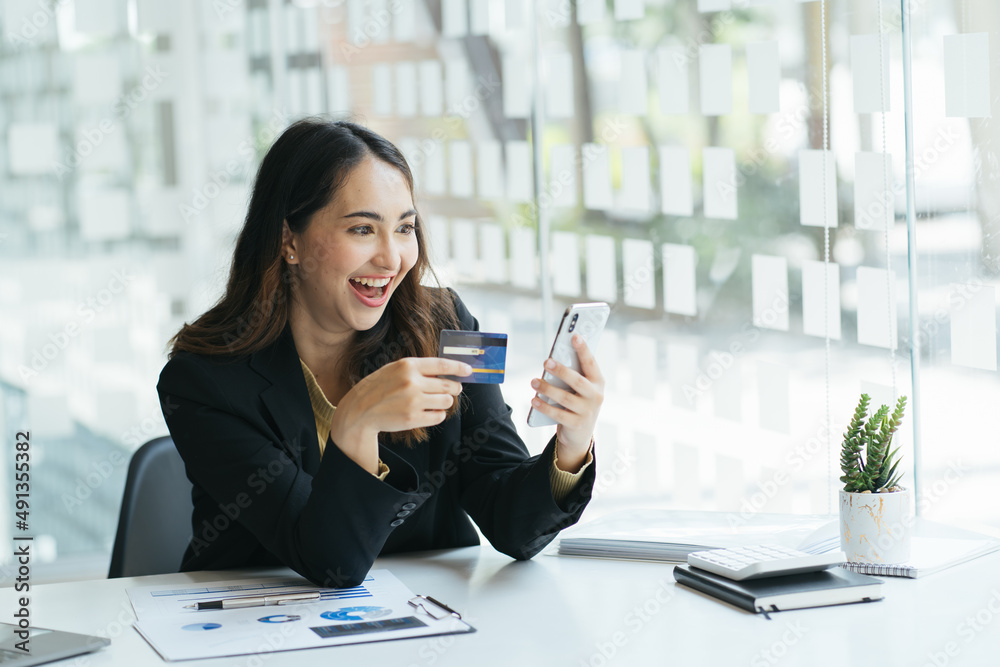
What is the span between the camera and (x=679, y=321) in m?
2.68

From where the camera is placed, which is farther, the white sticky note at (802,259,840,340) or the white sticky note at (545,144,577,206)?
the white sticky note at (545,144,577,206)

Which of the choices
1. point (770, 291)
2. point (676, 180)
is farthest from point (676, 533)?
point (676, 180)

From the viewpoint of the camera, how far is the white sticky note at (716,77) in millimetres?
2422

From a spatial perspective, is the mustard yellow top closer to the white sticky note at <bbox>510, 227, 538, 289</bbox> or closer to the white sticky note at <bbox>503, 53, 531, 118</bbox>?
the white sticky note at <bbox>510, 227, 538, 289</bbox>

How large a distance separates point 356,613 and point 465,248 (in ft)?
6.54

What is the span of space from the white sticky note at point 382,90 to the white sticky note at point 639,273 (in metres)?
0.93

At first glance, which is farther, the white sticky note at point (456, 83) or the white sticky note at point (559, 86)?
the white sticky note at point (456, 83)

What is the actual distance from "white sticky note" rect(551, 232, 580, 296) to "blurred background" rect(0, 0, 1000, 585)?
11 millimetres

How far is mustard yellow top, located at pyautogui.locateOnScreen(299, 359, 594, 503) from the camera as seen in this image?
1.55 meters

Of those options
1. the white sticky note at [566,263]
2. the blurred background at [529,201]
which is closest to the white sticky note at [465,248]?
the blurred background at [529,201]

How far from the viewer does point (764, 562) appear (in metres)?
1.31

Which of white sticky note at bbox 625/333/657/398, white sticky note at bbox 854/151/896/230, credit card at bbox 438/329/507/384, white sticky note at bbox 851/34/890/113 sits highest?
white sticky note at bbox 851/34/890/113

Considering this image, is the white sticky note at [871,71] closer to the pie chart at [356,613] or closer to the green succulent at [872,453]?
the green succulent at [872,453]

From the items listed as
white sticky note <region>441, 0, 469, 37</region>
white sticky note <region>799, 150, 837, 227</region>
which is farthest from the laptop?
white sticky note <region>441, 0, 469, 37</region>
